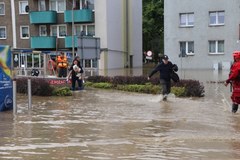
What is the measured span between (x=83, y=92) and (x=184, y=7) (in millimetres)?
28374

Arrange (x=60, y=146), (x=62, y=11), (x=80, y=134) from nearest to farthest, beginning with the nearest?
(x=60, y=146)
(x=80, y=134)
(x=62, y=11)

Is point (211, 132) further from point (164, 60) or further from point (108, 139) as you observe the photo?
point (164, 60)

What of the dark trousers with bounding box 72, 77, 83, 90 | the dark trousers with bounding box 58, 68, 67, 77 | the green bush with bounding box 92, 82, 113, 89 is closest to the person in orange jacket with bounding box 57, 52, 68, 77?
the dark trousers with bounding box 58, 68, 67, 77

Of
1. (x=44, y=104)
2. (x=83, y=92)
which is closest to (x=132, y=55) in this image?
(x=83, y=92)

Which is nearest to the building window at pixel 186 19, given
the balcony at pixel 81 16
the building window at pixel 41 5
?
the balcony at pixel 81 16

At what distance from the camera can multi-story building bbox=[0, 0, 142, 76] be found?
4844cm

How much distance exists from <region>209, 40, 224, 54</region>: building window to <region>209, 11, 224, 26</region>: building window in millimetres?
1847

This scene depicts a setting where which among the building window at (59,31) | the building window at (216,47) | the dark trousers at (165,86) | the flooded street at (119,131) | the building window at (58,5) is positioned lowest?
the flooded street at (119,131)

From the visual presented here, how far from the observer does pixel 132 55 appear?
5825 cm

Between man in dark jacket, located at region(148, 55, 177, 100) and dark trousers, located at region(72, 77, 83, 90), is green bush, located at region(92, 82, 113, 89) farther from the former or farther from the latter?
man in dark jacket, located at region(148, 55, 177, 100)

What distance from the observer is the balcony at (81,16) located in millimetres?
48125

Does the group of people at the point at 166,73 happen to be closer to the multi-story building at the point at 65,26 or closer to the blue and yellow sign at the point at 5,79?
the blue and yellow sign at the point at 5,79

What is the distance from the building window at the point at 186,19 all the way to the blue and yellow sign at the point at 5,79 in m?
35.1

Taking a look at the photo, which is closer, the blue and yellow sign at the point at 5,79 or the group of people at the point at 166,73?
the group of people at the point at 166,73
